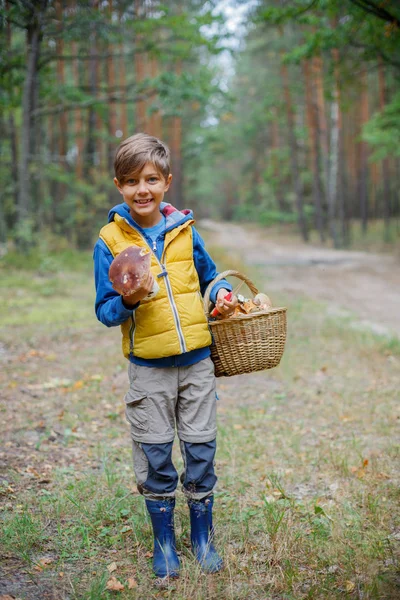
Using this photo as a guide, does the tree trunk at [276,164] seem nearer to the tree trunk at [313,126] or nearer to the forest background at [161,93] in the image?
the forest background at [161,93]

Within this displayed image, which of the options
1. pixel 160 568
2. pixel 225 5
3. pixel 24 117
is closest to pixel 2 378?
pixel 160 568

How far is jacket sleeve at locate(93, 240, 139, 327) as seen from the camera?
2.65m

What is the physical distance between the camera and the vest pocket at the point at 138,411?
281 centimetres

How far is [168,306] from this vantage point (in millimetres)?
2748

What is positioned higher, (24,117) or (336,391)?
(24,117)

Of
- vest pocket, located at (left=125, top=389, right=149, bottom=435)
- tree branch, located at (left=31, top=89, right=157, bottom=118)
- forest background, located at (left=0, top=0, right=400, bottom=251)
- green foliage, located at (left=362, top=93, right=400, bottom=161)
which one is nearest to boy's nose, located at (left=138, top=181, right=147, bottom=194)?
vest pocket, located at (left=125, top=389, right=149, bottom=435)

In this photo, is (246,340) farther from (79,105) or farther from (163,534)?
(79,105)

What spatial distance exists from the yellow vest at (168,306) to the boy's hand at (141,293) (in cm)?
19

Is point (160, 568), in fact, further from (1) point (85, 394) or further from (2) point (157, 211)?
(1) point (85, 394)

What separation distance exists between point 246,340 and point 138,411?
671 millimetres

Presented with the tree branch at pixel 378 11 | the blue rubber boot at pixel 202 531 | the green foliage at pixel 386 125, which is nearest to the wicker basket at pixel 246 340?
the blue rubber boot at pixel 202 531

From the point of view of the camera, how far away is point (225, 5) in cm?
1967

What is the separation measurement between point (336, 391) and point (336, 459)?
200 centimetres

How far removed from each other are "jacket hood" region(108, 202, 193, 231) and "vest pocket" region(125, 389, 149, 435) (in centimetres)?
85
